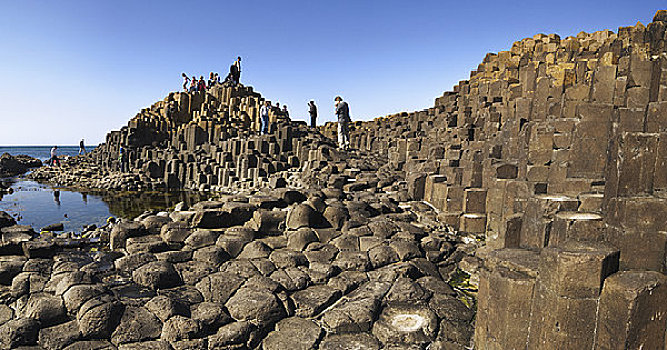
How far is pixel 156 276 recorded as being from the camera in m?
6.03

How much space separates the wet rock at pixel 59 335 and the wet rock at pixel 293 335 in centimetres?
238

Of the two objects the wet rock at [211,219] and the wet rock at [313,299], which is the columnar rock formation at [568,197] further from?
the wet rock at [211,219]

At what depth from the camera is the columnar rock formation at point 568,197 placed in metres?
3.62

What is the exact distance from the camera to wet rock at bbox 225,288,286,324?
17.1 feet

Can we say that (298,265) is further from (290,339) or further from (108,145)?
(108,145)

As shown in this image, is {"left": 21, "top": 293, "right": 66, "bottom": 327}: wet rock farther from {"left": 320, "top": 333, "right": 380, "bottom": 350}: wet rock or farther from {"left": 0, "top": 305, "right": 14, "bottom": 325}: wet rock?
{"left": 320, "top": 333, "right": 380, "bottom": 350}: wet rock

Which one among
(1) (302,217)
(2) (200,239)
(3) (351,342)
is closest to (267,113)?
(1) (302,217)

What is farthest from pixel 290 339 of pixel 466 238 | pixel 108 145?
pixel 108 145

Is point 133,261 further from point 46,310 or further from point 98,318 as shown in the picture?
point 98,318

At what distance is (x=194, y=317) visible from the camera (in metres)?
5.07

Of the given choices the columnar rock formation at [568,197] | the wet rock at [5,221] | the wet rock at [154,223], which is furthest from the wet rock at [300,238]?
the wet rock at [5,221]

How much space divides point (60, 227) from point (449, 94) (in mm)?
21620

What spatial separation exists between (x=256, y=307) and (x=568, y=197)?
548 cm

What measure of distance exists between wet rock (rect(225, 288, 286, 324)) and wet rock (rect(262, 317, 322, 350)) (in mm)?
170
